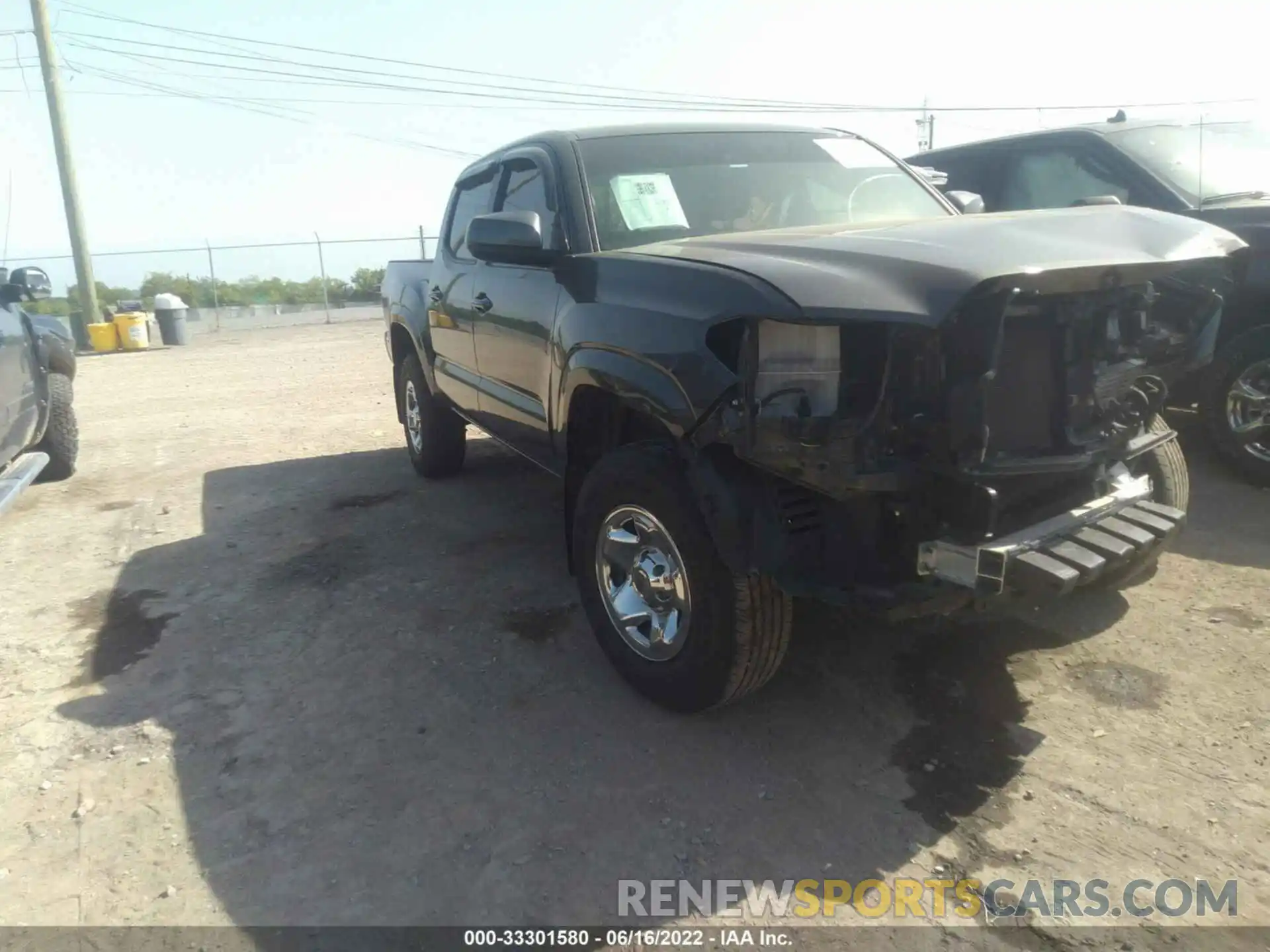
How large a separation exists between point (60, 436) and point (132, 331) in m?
12.8

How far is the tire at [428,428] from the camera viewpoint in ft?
20.5

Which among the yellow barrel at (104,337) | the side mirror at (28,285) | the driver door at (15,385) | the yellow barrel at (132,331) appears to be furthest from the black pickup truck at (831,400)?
the yellow barrel at (104,337)

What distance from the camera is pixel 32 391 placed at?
6.33 m

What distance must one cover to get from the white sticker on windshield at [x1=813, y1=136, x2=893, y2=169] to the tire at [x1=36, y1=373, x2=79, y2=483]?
5.81 m

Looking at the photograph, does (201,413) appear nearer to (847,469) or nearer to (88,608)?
(88,608)

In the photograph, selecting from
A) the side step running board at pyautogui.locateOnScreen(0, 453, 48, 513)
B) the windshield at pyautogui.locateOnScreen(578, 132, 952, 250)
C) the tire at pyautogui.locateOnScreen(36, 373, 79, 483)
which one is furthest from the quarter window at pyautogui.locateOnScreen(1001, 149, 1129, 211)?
the tire at pyautogui.locateOnScreen(36, 373, 79, 483)

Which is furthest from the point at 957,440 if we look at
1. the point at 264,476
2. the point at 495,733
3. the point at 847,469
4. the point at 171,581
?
the point at 264,476

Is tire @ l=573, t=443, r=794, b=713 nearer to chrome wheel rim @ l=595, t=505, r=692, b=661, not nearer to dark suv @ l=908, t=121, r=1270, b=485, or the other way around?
chrome wheel rim @ l=595, t=505, r=692, b=661

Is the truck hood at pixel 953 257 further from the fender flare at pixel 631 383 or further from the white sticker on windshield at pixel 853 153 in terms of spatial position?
the white sticker on windshield at pixel 853 153

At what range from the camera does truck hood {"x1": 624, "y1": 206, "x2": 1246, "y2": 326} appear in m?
2.42

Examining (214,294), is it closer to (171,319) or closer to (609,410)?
(171,319)

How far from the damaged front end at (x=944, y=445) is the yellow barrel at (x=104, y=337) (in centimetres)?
1889

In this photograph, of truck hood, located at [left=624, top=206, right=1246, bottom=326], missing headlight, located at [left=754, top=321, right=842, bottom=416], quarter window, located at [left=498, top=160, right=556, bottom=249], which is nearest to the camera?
truck hood, located at [left=624, top=206, right=1246, bottom=326]

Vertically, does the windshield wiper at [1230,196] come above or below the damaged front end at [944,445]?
above
